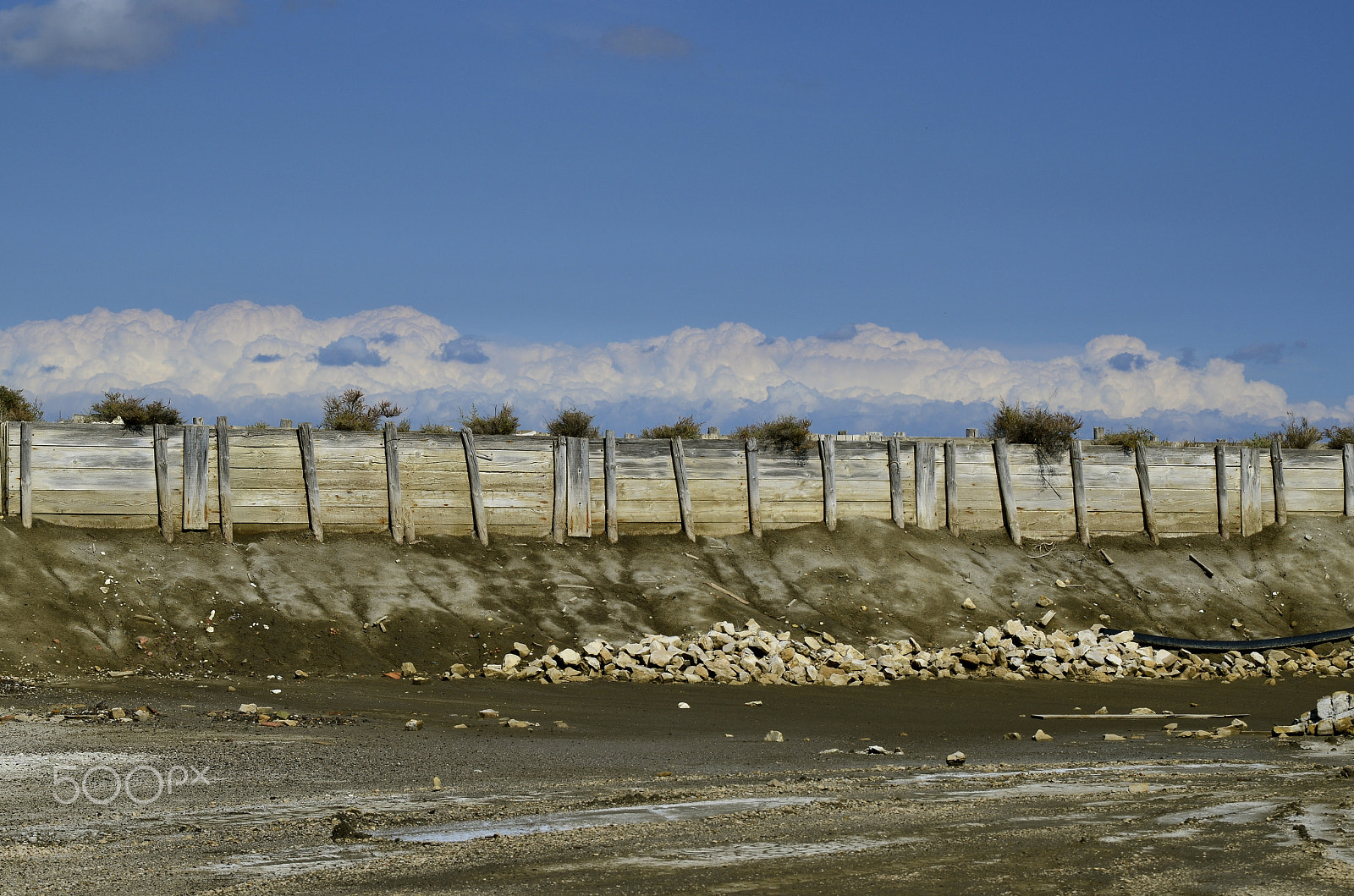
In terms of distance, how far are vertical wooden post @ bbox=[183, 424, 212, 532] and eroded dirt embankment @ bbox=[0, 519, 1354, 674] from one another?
1.03 ft

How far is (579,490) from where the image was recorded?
22984 mm

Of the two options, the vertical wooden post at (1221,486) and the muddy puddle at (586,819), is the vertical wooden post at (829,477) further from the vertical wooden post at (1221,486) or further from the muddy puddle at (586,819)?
the muddy puddle at (586,819)

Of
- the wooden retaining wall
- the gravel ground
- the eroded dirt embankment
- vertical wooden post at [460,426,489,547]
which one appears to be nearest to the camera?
the gravel ground

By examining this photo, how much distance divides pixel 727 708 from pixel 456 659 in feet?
15.7

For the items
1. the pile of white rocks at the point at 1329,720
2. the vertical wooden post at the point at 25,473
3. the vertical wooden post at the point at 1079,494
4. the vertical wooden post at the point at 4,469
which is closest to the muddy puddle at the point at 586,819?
the pile of white rocks at the point at 1329,720

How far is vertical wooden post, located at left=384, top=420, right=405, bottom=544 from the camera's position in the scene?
2172cm

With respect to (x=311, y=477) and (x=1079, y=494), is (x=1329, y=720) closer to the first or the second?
(x=1079, y=494)

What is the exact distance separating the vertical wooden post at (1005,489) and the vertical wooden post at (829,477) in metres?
3.75

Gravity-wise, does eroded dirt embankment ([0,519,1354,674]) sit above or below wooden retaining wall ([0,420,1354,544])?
below

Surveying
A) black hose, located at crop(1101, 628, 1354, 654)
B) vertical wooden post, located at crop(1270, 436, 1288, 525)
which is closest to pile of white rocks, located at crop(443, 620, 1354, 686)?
black hose, located at crop(1101, 628, 1354, 654)

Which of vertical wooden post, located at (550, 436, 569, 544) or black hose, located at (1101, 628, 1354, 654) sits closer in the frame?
black hose, located at (1101, 628, 1354, 654)

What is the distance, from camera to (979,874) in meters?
7.48

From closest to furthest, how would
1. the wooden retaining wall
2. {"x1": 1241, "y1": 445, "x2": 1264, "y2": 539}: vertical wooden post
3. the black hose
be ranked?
the wooden retaining wall, the black hose, {"x1": 1241, "y1": 445, "x2": 1264, "y2": 539}: vertical wooden post

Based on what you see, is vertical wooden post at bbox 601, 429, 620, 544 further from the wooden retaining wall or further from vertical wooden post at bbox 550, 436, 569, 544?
vertical wooden post at bbox 550, 436, 569, 544
